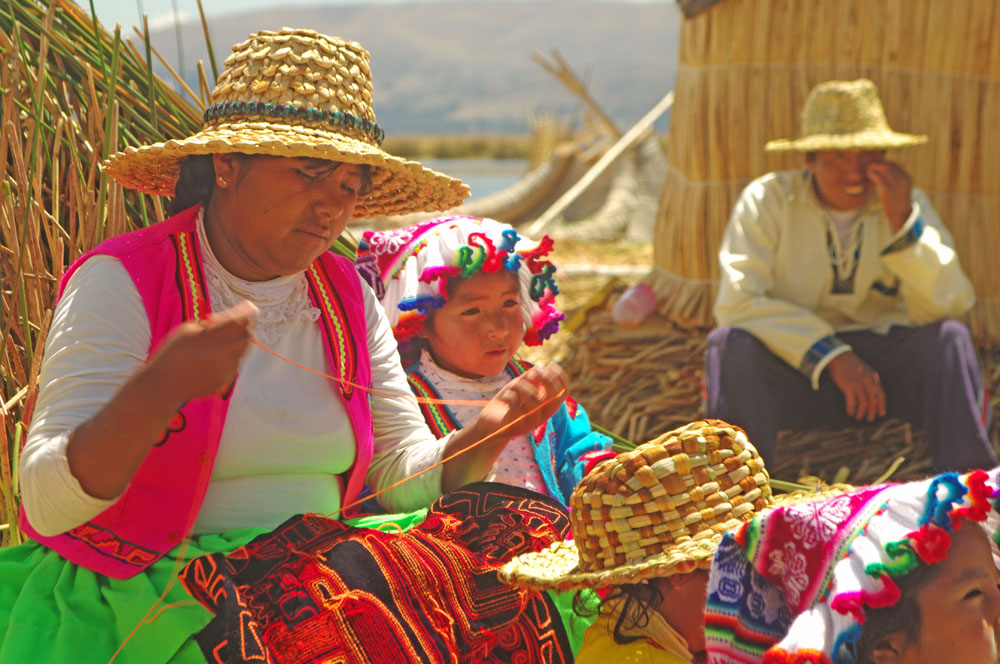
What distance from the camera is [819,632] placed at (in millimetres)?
1247

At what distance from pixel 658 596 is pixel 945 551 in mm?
525

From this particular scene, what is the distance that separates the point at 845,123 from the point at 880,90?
0.65 m

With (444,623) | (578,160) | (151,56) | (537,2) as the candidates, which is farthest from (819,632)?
(537,2)

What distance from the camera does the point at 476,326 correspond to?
2.41 m

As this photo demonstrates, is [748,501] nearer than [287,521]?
Yes

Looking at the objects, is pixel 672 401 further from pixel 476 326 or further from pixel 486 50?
pixel 486 50

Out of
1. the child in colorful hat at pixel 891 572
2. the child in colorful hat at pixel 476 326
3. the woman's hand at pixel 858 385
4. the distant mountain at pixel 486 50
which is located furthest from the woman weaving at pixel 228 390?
the distant mountain at pixel 486 50

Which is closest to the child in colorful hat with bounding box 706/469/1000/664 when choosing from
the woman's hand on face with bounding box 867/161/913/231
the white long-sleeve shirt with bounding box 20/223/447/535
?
the white long-sleeve shirt with bounding box 20/223/447/535

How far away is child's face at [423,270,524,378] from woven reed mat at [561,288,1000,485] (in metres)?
1.61

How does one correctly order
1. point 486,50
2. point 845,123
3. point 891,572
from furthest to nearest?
1. point 486,50
2. point 845,123
3. point 891,572

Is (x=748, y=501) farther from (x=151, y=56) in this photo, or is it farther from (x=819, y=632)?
(x=151, y=56)

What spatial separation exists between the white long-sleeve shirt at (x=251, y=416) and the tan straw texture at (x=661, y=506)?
1.45 feet

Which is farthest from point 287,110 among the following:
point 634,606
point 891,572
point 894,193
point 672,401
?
point 672,401

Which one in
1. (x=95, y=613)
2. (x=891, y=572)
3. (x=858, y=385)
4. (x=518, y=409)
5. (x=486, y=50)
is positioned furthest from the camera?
(x=486, y=50)
